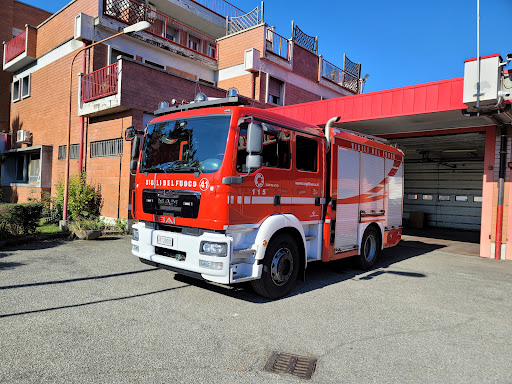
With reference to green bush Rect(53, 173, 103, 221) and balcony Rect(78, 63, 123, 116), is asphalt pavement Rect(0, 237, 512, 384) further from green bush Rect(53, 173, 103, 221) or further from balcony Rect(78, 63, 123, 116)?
balcony Rect(78, 63, 123, 116)

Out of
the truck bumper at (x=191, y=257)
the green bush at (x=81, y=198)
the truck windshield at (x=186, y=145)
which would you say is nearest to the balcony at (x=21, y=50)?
the green bush at (x=81, y=198)

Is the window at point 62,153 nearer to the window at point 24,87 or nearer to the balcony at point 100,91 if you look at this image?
the balcony at point 100,91

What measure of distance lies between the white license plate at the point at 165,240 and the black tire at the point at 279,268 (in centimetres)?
133

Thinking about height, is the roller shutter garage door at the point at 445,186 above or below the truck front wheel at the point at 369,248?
above

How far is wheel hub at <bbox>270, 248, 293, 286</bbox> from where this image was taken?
5516 millimetres

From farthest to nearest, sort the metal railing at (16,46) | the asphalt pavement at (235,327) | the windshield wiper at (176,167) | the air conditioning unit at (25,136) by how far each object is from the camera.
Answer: the metal railing at (16,46)
the air conditioning unit at (25,136)
the windshield wiper at (176,167)
the asphalt pavement at (235,327)

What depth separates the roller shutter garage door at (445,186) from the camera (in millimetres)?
18781

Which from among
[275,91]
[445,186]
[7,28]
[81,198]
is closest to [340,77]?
[275,91]

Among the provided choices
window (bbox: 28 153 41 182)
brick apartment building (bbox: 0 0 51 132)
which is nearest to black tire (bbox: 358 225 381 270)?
window (bbox: 28 153 41 182)

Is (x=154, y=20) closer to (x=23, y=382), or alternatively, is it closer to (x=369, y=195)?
(x=369, y=195)

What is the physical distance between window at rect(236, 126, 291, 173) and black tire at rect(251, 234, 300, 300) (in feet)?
3.72

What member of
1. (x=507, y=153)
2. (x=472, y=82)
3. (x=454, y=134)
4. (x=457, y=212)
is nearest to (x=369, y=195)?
(x=472, y=82)

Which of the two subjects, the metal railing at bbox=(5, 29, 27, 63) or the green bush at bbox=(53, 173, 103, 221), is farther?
the metal railing at bbox=(5, 29, 27, 63)

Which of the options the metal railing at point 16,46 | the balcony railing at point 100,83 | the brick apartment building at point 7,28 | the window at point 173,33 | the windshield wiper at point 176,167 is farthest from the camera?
the brick apartment building at point 7,28
